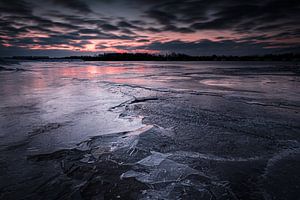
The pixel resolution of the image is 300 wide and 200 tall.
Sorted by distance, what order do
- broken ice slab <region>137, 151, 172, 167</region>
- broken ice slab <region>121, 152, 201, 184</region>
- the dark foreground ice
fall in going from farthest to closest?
broken ice slab <region>137, 151, 172, 167</region> → broken ice slab <region>121, 152, 201, 184</region> → the dark foreground ice

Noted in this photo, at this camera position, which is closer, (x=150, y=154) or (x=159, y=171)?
(x=159, y=171)

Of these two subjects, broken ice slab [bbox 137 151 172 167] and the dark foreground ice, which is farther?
broken ice slab [bbox 137 151 172 167]

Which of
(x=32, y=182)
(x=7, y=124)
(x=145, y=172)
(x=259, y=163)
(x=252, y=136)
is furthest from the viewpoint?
(x=7, y=124)

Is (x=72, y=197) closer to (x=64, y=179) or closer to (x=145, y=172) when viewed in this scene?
(x=64, y=179)

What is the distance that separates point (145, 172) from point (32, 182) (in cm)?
148

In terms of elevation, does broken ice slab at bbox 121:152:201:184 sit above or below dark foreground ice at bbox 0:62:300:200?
below

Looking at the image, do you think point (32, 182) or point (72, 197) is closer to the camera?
point (72, 197)

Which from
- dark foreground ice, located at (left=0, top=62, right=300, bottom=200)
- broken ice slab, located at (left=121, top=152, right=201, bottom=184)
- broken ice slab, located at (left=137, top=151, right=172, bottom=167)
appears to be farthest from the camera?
broken ice slab, located at (left=137, top=151, right=172, bottom=167)

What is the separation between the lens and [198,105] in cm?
639

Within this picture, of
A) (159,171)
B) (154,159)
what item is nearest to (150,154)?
(154,159)

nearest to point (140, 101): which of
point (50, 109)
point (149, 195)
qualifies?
point (50, 109)

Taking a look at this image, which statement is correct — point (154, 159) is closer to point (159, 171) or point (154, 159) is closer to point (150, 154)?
point (150, 154)

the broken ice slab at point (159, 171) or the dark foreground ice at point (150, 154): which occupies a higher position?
the dark foreground ice at point (150, 154)

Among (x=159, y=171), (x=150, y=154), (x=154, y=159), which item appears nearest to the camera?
(x=159, y=171)
